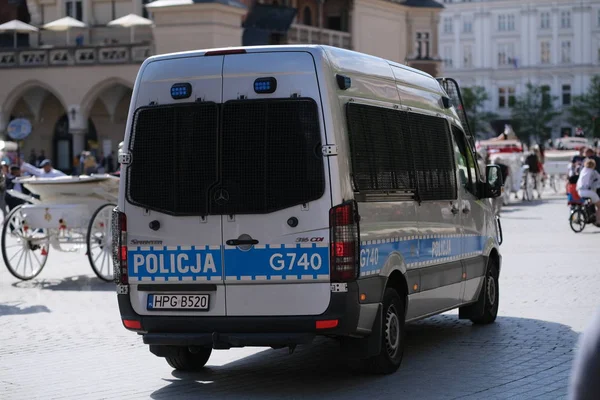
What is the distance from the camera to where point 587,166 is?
28141 millimetres

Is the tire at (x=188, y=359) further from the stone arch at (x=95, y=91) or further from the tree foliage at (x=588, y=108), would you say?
the tree foliage at (x=588, y=108)

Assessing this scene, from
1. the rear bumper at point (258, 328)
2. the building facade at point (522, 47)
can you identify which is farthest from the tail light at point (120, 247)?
the building facade at point (522, 47)

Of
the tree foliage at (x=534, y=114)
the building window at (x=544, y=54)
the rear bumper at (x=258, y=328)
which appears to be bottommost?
the rear bumper at (x=258, y=328)

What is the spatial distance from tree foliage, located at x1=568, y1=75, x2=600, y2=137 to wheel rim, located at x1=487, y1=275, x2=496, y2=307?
329 feet

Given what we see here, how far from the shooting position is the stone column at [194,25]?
4662 cm

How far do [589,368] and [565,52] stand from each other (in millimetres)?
127496

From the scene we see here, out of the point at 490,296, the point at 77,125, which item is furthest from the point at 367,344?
the point at 77,125

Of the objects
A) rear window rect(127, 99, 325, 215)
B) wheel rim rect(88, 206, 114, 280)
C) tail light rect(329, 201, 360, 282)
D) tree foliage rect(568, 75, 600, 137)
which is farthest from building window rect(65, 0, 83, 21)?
tree foliage rect(568, 75, 600, 137)

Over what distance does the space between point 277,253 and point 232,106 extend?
3.45 ft

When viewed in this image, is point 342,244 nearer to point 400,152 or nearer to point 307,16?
point 400,152

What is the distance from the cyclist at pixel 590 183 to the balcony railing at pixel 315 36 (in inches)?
1291

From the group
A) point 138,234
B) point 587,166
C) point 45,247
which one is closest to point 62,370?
point 138,234

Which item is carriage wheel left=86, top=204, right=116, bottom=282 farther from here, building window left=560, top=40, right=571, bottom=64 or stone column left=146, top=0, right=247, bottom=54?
building window left=560, top=40, right=571, bottom=64

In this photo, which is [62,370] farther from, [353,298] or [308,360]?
[353,298]
